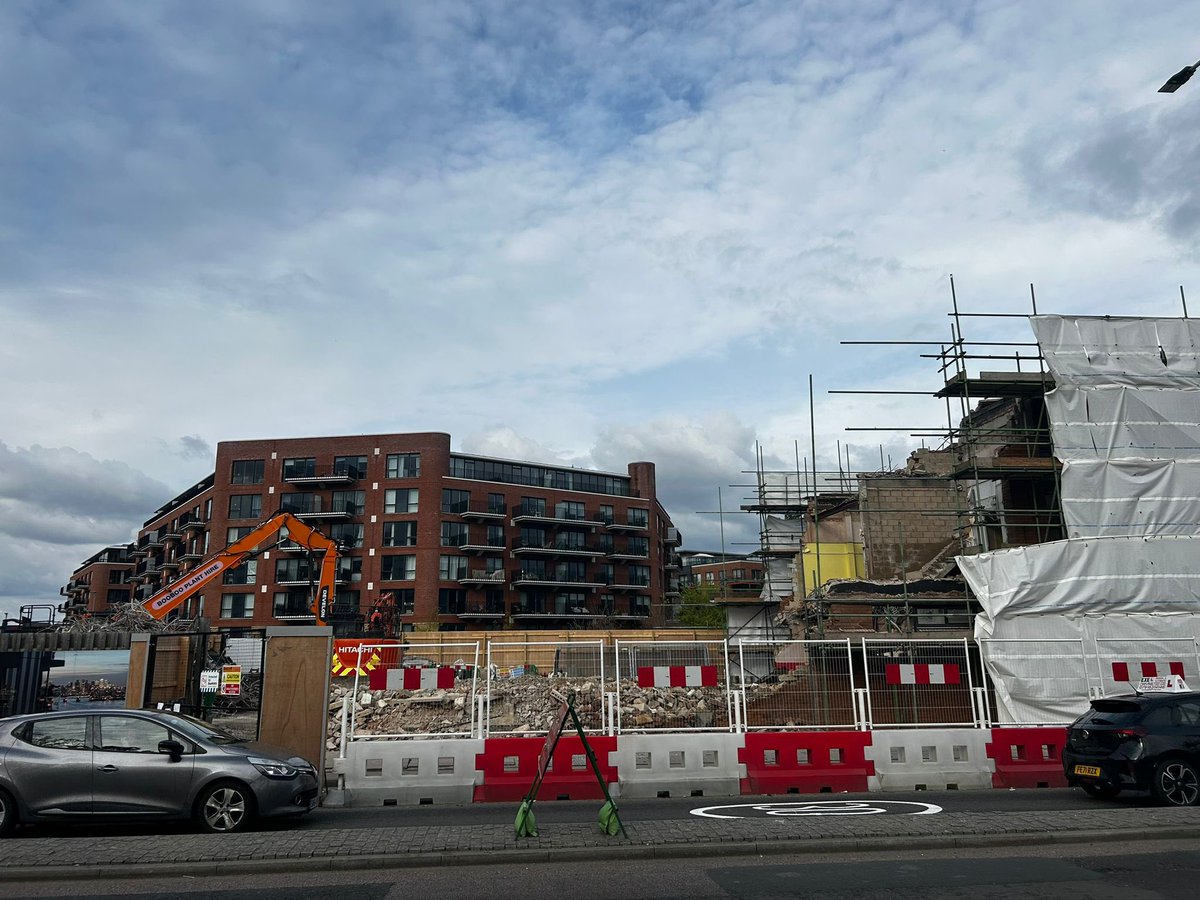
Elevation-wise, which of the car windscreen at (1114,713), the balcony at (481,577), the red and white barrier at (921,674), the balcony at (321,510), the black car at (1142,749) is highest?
the balcony at (321,510)

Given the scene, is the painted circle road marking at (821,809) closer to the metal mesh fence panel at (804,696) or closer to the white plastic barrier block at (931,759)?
the white plastic barrier block at (931,759)

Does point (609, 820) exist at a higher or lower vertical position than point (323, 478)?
lower

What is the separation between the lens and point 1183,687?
13.8 meters

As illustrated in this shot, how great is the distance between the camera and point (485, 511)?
6988 cm

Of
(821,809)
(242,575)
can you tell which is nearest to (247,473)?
(242,575)

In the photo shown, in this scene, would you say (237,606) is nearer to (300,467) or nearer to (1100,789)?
(300,467)

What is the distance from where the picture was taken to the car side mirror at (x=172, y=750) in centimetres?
965

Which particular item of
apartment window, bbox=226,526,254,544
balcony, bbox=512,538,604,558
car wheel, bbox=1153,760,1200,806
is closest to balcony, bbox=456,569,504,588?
balcony, bbox=512,538,604,558

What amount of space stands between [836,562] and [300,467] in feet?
161

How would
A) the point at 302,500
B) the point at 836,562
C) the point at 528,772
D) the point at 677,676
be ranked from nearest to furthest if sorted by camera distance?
the point at 528,772 → the point at 677,676 → the point at 836,562 → the point at 302,500

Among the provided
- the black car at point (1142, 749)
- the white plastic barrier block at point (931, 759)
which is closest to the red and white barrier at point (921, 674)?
the white plastic barrier block at point (931, 759)

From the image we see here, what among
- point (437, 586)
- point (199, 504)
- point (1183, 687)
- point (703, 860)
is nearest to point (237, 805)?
point (703, 860)

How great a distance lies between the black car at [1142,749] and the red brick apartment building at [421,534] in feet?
176

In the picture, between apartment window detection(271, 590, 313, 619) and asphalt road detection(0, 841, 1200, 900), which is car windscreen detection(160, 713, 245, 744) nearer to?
asphalt road detection(0, 841, 1200, 900)
